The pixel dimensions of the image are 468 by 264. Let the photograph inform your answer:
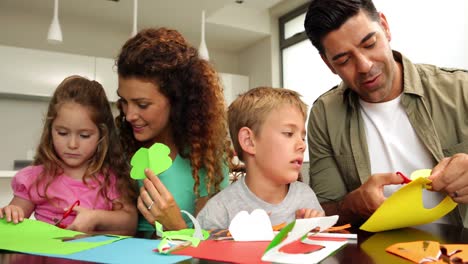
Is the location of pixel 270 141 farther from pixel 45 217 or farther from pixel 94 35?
pixel 94 35

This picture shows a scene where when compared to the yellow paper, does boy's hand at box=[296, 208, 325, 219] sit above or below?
above

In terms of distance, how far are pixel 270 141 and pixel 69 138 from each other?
582 mm

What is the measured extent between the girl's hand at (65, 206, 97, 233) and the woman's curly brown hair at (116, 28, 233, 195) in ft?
1.00

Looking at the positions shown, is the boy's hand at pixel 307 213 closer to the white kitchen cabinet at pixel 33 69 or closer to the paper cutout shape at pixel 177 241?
the paper cutout shape at pixel 177 241

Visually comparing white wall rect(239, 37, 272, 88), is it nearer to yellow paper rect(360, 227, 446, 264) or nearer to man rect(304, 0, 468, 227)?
man rect(304, 0, 468, 227)

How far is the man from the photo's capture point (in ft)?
3.88

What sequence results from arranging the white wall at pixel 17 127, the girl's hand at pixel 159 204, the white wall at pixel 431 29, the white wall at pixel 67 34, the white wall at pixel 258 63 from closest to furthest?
the girl's hand at pixel 159 204 < the white wall at pixel 431 29 < the white wall at pixel 17 127 < the white wall at pixel 67 34 < the white wall at pixel 258 63

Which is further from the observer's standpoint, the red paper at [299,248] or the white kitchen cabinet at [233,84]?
the white kitchen cabinet at [233,84]

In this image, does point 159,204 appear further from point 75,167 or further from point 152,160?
point 75,167

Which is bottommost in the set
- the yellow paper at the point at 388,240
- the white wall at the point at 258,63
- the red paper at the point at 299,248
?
the yellow paper at the point at 388,240

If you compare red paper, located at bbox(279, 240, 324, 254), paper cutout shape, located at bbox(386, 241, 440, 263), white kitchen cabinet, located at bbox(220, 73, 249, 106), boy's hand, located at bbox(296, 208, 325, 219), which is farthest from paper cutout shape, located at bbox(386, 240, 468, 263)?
white kitchen cabinet, located at bbox(220, 73, 249, 106)

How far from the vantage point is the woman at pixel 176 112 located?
1173 millimetres

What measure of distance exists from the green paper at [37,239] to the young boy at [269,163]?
0.30m

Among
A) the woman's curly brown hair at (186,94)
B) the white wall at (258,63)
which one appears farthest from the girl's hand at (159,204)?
the white wall at (258,63)
